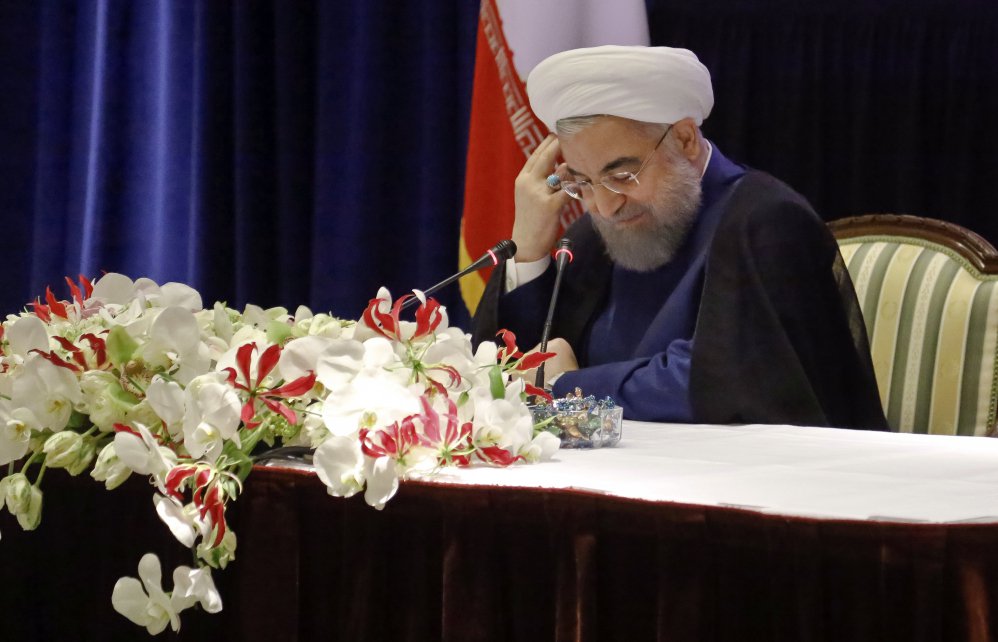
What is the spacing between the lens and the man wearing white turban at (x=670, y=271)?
71.9 inches

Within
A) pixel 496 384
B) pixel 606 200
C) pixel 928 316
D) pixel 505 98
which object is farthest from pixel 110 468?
pixel 505 98

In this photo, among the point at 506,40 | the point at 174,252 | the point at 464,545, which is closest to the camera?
the point at 464,545

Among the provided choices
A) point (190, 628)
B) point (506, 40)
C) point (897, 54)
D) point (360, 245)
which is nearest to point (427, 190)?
point (360, 245)

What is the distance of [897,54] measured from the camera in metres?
2.58

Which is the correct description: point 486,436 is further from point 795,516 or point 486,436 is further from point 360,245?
point 360,245

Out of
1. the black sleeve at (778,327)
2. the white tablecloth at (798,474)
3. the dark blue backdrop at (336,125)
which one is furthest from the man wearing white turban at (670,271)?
the dark blue backdrop at (336,125)

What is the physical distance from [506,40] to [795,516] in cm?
220

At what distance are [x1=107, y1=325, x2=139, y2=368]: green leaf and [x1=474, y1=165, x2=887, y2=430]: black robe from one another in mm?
971

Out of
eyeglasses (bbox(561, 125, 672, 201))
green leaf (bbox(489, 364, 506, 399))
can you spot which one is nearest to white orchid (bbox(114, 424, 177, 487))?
green leaf (bbox(489, 364, 506, 399))

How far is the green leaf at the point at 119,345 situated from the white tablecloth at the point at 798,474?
1.12ft

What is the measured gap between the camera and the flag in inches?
111

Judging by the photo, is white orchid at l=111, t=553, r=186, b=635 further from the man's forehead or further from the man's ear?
the man's ear

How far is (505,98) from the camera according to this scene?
2854mm

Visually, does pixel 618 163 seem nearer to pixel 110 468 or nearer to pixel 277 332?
pixel 277 332
